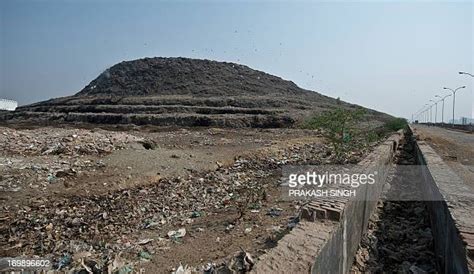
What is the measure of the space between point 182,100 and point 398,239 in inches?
1543

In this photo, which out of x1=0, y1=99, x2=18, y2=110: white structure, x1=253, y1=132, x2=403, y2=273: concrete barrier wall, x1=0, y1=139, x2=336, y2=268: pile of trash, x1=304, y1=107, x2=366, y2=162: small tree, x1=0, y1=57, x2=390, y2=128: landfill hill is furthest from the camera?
x1=0, y1=99, x2=18, y2=110: white structure

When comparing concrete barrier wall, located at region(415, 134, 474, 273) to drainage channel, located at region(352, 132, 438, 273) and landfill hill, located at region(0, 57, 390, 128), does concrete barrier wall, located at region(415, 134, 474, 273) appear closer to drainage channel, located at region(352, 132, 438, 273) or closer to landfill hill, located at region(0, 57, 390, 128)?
drainage channel, located at region(352, 132, 438, 273)

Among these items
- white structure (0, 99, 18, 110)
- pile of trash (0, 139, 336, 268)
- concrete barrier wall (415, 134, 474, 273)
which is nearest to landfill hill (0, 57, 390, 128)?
pile of trash (0, 139, 336, 268)

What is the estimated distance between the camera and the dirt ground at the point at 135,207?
13.0ft

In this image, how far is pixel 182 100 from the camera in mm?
43094

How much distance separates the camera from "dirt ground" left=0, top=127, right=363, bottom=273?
3.97m

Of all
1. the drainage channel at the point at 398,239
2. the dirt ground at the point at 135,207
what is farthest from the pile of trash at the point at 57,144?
the drainage channel at the point at 398,239

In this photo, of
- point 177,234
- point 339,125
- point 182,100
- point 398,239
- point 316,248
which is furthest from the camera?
point 182,100

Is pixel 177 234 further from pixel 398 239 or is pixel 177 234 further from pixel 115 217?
pixel 398 239

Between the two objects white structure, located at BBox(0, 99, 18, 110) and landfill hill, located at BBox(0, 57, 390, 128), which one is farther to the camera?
white structure, located at BBox(0, 99, 18, 110)

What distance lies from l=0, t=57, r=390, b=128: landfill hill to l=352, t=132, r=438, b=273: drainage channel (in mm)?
10393

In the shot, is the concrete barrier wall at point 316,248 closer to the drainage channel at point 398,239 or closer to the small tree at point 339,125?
the drainage channel at point 398,239

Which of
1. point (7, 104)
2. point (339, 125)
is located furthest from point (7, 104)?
point (339, 125)

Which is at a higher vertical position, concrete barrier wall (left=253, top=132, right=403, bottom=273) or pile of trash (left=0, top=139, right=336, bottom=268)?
concrete barrier wall (left=253, top=132, right=403, bottom=273)
